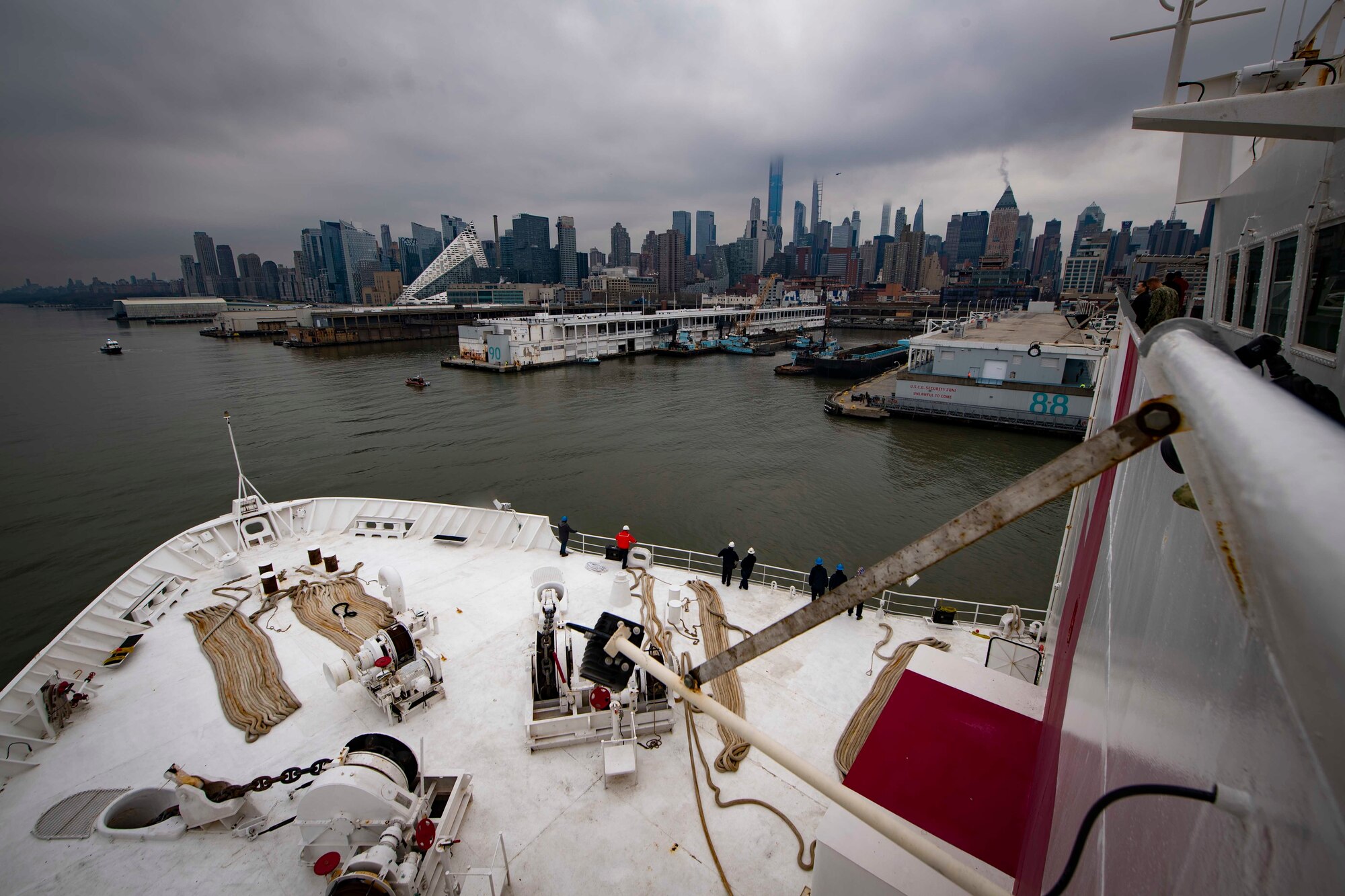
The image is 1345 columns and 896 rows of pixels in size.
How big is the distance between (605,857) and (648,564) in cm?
478

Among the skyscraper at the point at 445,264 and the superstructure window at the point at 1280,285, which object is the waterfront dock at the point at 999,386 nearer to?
the superstructure window at the point at 1280,285

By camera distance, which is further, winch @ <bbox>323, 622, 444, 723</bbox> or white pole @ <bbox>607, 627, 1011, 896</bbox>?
winch @ <bbox>323, 622, 444, 723</bbox>

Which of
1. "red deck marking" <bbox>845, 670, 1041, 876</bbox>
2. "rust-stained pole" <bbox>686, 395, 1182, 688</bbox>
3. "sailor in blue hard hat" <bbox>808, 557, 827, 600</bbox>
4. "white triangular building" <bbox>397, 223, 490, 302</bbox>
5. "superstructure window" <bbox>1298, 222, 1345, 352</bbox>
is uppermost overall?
"white triangular building" <bbox>397, 223, 490, 302</bbox>

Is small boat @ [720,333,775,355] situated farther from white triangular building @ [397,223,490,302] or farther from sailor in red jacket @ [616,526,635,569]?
white triangular building @ [397,223,490,302]

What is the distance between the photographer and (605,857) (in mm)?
4891

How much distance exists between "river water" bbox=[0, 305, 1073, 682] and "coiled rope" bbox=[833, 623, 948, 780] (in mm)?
6387

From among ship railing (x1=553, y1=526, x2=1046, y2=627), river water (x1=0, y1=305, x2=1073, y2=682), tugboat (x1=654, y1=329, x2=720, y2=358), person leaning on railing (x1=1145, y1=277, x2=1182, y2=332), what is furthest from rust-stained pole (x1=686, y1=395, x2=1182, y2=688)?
tugboat (x1=654, y1=329, x2=720, y2=358)

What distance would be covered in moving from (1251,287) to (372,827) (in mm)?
8181

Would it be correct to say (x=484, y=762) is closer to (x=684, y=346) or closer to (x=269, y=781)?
(x=269, y=781)

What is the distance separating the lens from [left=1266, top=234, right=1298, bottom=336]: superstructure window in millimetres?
3367

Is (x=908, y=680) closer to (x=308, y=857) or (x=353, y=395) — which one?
(x=308, y=857)

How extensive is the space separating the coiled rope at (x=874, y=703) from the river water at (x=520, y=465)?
639 cm

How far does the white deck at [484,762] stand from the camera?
4734 millimetres

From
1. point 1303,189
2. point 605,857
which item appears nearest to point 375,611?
point 605,857
